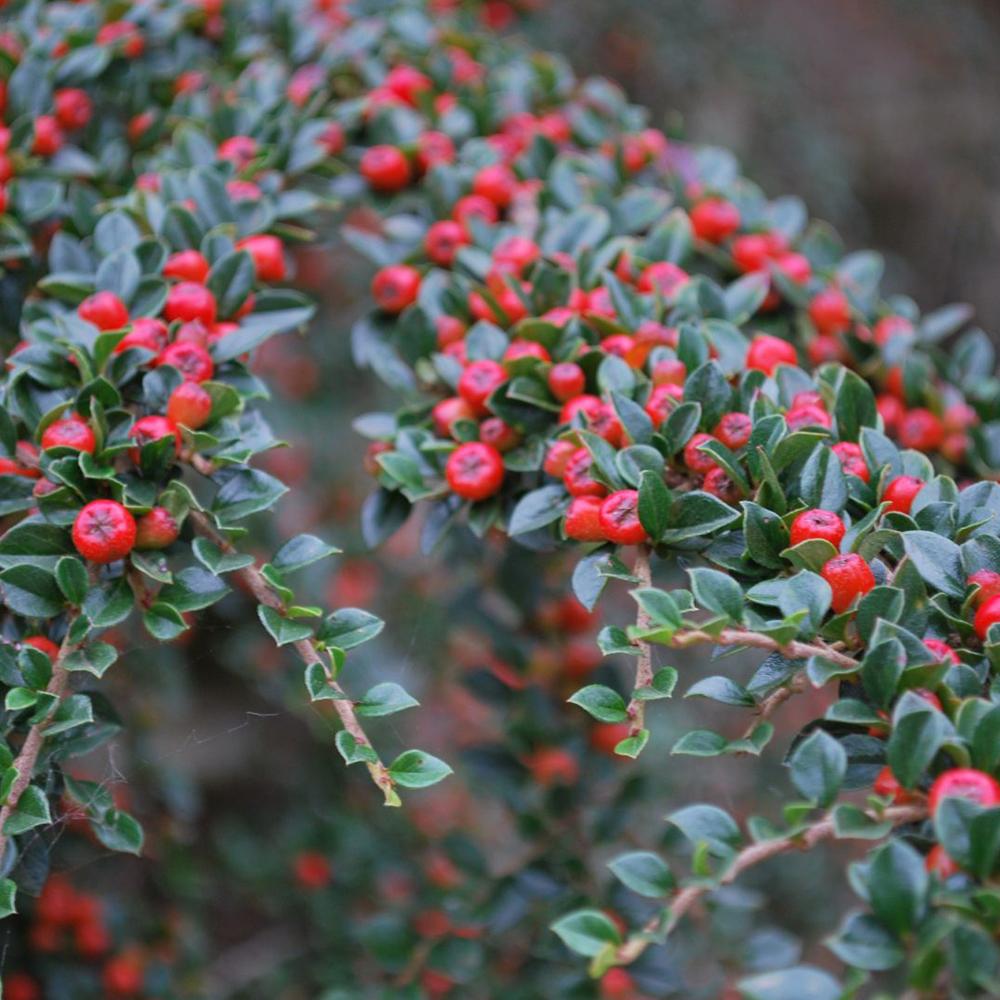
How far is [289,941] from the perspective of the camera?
9.12 ft

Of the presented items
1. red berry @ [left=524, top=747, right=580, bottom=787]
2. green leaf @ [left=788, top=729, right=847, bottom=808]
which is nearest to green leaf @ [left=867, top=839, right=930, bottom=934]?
green leaf @ [left=788, top=729, right=847, bottom=808]

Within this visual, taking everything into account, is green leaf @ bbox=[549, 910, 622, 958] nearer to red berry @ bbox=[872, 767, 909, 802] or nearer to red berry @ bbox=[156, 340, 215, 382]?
red berry @ bbox=[872, 767, 909, 802]

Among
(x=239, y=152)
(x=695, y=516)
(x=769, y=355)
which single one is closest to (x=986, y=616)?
(x=695, y=516)

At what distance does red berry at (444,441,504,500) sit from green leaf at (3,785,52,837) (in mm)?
571

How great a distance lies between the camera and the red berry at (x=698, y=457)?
129 cm

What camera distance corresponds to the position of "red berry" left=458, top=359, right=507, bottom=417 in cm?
146

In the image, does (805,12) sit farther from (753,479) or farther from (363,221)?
(753,479)

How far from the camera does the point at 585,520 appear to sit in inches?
49.8

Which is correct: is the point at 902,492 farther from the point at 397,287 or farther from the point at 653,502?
the point at 397,287

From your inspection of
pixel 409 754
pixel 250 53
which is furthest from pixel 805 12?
pixel 409 754

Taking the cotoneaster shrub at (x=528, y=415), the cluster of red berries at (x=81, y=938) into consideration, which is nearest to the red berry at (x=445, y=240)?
the cotoneaster shrub at (x=528, y=415)

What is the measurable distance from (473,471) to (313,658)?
1.08ft

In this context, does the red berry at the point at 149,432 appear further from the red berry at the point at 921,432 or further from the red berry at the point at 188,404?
the red berry at the point at 921,432

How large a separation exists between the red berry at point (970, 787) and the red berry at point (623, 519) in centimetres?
41
